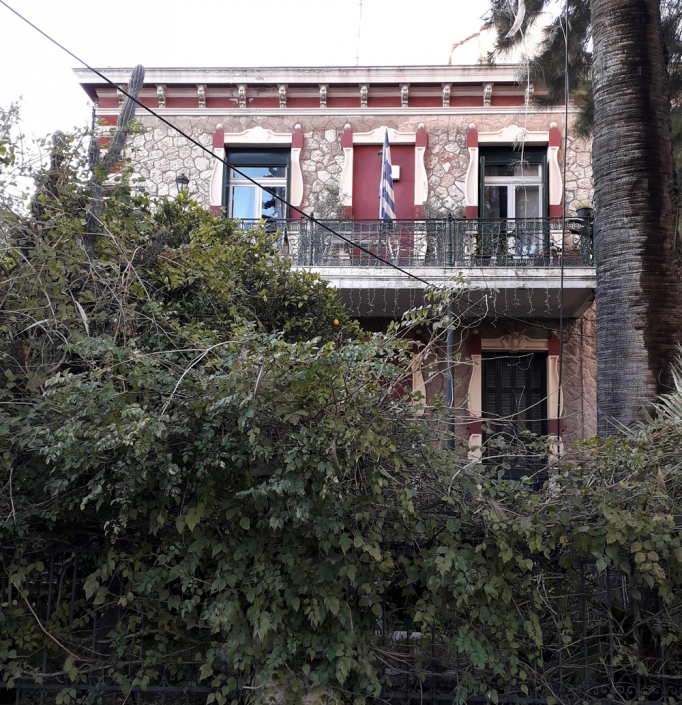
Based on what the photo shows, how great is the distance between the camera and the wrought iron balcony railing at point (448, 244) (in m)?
11.4

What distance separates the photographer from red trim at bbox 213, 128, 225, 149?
1298 cm

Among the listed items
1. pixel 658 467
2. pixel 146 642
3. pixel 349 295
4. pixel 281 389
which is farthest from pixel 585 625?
pixel 349 295

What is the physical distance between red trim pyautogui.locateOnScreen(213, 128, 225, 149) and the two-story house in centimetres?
2

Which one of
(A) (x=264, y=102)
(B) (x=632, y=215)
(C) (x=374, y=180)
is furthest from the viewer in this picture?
(A) (x=264, y=102)

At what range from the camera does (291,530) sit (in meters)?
3.79

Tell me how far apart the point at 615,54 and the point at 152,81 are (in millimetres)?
9115

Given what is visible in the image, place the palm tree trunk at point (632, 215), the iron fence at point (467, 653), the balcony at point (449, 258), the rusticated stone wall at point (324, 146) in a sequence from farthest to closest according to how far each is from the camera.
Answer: the rusticated stone wall at point (324, 146) < the balcony at point (449, 258) < the palm tree trunk at point (632, 215) < the iron fence at point (467, 653)

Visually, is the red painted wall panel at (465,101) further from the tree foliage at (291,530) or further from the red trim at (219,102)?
the tree foliage at (291,530)

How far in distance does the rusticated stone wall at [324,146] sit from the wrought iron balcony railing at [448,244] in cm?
115

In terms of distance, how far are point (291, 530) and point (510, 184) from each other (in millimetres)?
10598

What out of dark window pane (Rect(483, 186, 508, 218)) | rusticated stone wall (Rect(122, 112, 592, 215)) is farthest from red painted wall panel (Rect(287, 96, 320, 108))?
dark window pane (Rect(483, 186, 508, 218))

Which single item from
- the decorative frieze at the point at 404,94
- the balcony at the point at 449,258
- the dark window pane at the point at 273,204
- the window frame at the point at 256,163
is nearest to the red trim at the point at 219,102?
the window frame at the point at 256,163

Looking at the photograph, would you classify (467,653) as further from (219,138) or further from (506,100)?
(506,100)

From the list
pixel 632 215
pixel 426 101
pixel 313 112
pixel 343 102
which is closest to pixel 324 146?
pixel 313 112
